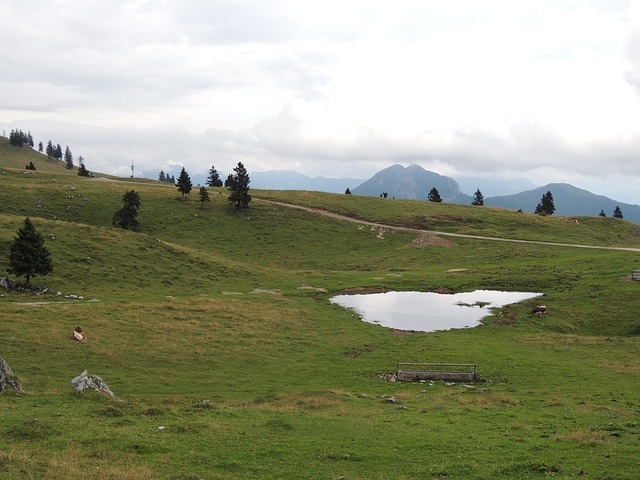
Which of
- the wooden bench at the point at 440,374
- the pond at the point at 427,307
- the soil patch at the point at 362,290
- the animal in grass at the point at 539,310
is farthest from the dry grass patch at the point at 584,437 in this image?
the soil patch at the point at 362,290

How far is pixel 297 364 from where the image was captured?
37750 mm

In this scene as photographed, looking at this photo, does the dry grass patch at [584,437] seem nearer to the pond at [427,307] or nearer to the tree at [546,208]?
the pond at [427,307]

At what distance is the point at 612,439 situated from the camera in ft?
67.3

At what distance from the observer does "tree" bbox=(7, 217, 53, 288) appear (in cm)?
5228

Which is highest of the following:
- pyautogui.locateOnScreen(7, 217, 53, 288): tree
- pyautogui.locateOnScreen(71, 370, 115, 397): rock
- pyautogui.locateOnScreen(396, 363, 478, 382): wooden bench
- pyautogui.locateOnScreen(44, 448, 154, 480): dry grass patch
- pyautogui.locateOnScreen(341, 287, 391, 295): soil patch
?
pyautogui.locateOnScreen(7, 217, 53, 288): tree

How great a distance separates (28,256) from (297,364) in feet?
112

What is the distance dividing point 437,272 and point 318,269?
21.2 metres

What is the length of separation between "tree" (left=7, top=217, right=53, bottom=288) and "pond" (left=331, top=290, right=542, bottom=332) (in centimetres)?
3351

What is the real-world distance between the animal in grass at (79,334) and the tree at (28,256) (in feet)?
62.8

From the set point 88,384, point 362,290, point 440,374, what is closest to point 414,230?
point 362,290

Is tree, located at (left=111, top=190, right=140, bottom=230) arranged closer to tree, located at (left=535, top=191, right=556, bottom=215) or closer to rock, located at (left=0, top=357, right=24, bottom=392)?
rock, located at (left=0, top=357, right=24, bottom=392)

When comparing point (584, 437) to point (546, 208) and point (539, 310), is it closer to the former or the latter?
point (539, 310)

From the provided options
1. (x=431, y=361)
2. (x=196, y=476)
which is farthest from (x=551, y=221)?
(x=196, y=476)

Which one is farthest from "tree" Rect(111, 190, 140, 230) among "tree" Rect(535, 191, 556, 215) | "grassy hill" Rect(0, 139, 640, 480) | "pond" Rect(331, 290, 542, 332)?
"tree" Rect(535, 191, 556, 215)
